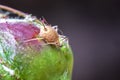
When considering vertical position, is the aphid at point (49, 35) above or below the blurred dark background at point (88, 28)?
below

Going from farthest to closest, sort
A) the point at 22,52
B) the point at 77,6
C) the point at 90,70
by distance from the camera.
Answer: the point at 77,6 < the point at 90,70 < the point at 22,52

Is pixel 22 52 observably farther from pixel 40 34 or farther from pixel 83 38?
pixel 83 38

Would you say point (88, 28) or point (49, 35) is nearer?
point (49, 35)

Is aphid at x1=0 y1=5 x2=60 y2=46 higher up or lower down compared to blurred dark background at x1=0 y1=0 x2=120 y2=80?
lower down

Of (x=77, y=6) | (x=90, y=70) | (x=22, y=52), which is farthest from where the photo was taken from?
(x=77, y=6)

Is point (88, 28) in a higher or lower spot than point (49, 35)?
higher

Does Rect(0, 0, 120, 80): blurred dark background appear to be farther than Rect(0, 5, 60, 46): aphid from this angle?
Yes

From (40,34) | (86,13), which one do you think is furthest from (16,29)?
(86,13)

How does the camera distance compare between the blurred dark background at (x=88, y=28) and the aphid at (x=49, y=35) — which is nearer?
the aphid at (x=49, y=35)
